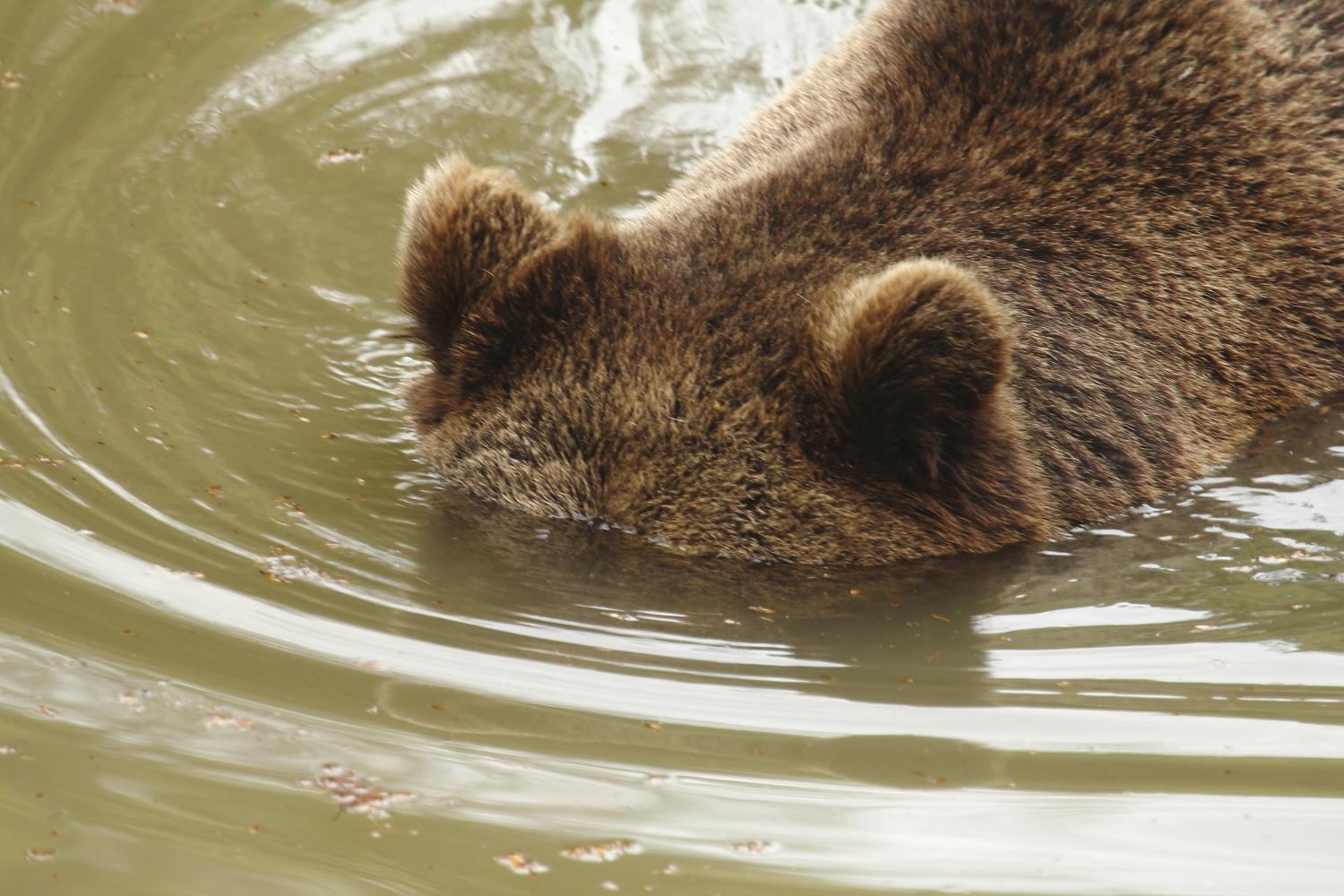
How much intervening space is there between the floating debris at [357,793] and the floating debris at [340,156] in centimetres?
498

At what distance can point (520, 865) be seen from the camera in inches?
114

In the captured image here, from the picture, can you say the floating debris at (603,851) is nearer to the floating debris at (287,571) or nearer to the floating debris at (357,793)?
the floating debris at (357,793)

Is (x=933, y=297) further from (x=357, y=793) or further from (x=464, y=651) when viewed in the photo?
(x=357, y=793)

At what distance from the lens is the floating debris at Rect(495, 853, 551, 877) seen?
9.45 feet

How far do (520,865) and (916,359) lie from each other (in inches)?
85.3

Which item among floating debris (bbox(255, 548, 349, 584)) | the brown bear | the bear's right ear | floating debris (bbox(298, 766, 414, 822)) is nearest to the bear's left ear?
the brown bear

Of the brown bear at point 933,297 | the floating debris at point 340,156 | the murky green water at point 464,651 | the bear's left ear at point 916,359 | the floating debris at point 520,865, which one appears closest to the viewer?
the floating debris at point 520,865

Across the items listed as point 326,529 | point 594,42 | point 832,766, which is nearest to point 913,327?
point 832,766

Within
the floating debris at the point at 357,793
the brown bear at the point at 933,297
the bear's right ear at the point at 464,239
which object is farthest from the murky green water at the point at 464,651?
the bear's right ear at the point at 464,239

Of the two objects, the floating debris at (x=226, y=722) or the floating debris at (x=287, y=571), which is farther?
the floating debris at (x=287, y=571)

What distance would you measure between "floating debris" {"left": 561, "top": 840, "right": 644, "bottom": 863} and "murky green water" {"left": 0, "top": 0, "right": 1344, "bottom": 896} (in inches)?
0.9

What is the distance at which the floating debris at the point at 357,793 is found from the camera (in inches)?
120

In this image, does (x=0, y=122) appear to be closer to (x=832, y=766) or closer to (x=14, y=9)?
(x=14, y=9)

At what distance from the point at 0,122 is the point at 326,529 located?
13.0 feet
